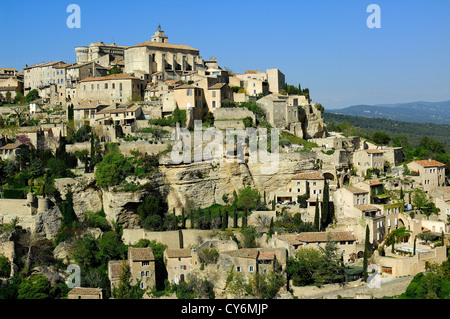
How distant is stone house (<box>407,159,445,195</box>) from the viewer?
48.6m

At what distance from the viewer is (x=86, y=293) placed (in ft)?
124

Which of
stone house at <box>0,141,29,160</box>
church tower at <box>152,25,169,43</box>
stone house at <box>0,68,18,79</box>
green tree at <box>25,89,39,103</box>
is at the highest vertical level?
church tower at <box>152,25,169,43</box>

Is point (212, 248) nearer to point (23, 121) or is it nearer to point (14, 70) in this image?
point (23, 121)

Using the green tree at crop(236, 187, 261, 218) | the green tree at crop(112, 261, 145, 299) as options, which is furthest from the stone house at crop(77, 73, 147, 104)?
the green tree at crop(112, 261, 145, 299)

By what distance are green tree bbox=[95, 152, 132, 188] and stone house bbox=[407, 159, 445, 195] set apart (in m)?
22.4

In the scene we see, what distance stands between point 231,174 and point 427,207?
1489cm

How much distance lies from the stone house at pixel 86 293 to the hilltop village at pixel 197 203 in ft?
0.36

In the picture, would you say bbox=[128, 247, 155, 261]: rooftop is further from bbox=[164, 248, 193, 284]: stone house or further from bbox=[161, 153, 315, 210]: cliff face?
bbox=[161, 153, 315, 210]: cliff face

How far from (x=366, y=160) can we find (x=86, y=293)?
24.9 metres

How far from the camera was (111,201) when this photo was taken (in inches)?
1767

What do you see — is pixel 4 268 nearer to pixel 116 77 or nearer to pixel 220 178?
pixel 220 178

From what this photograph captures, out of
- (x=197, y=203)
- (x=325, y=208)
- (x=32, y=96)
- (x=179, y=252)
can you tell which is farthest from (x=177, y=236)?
(x=32, y=96)

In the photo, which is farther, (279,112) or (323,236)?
(279,112)
